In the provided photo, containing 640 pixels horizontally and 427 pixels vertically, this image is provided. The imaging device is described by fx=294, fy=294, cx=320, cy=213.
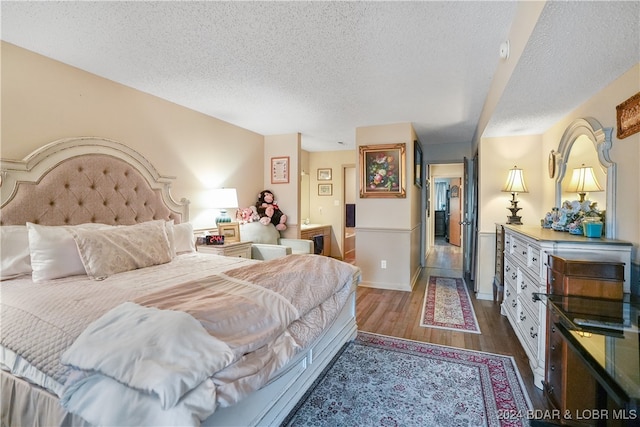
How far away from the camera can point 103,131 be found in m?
2.63

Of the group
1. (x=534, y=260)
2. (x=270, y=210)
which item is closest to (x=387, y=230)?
(x=270, y=210)

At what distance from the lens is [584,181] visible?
2.34m

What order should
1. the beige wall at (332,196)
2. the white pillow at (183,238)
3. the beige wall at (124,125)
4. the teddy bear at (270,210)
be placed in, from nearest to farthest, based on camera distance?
the beige wall at (124,125) < the white pillow at (183,238) < the teddy bear at (270,210) < the beige wall at (332,196)

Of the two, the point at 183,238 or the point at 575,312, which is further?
the point at 183,238

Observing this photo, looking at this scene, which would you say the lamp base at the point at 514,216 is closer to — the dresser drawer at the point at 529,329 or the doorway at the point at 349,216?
the dresser drawer at the point at 529,329

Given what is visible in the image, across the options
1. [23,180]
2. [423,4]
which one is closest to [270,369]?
[423,4]

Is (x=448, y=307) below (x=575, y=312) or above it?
below

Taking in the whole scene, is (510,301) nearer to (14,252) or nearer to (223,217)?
(223,217)

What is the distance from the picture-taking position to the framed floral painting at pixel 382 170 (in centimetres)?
416

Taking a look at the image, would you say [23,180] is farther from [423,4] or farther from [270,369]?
[423,4]

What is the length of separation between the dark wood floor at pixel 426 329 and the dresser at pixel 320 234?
4.97 feet

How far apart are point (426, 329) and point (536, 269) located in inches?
46.8

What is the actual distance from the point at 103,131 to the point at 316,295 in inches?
95.5

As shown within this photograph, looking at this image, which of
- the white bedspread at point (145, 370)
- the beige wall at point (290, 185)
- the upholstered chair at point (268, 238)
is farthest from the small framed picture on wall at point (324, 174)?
the white bedspread at point (145, 370)
